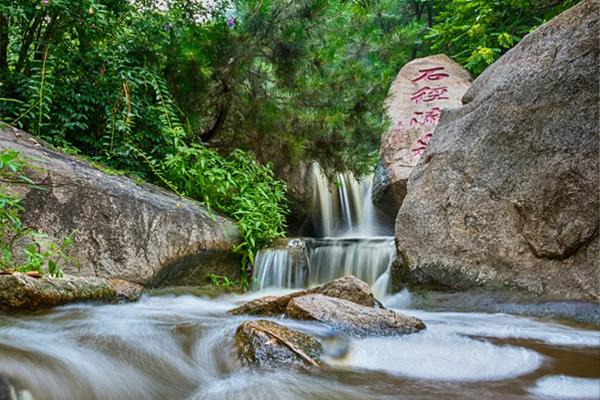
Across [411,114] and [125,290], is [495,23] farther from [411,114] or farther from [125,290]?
[125,290]

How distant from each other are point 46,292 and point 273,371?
5.38 feet

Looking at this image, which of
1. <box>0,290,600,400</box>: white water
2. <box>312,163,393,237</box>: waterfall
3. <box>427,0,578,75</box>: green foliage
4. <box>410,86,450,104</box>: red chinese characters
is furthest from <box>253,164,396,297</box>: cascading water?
<box>427,0,578,75</box>: green foliage

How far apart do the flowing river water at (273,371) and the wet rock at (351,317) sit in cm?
7

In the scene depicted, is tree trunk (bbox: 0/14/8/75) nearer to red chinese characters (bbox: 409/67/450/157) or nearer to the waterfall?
the waterfall

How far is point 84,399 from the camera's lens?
67.2 inches

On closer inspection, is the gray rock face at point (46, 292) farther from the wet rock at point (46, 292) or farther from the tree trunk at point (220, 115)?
the tree trunk at point (220, 115)

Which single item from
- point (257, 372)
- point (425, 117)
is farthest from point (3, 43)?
point (425, 117)

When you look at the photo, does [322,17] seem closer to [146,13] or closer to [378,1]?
[378,1]

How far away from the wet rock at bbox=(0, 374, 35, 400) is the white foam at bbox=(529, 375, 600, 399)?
1.73 m

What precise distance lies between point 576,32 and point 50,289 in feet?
13.1

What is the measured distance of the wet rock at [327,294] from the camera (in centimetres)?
294

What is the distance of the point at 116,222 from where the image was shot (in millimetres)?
4203

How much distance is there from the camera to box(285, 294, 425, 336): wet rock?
2.52 m

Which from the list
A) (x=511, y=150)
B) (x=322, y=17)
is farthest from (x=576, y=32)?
(x=322, y=17)
